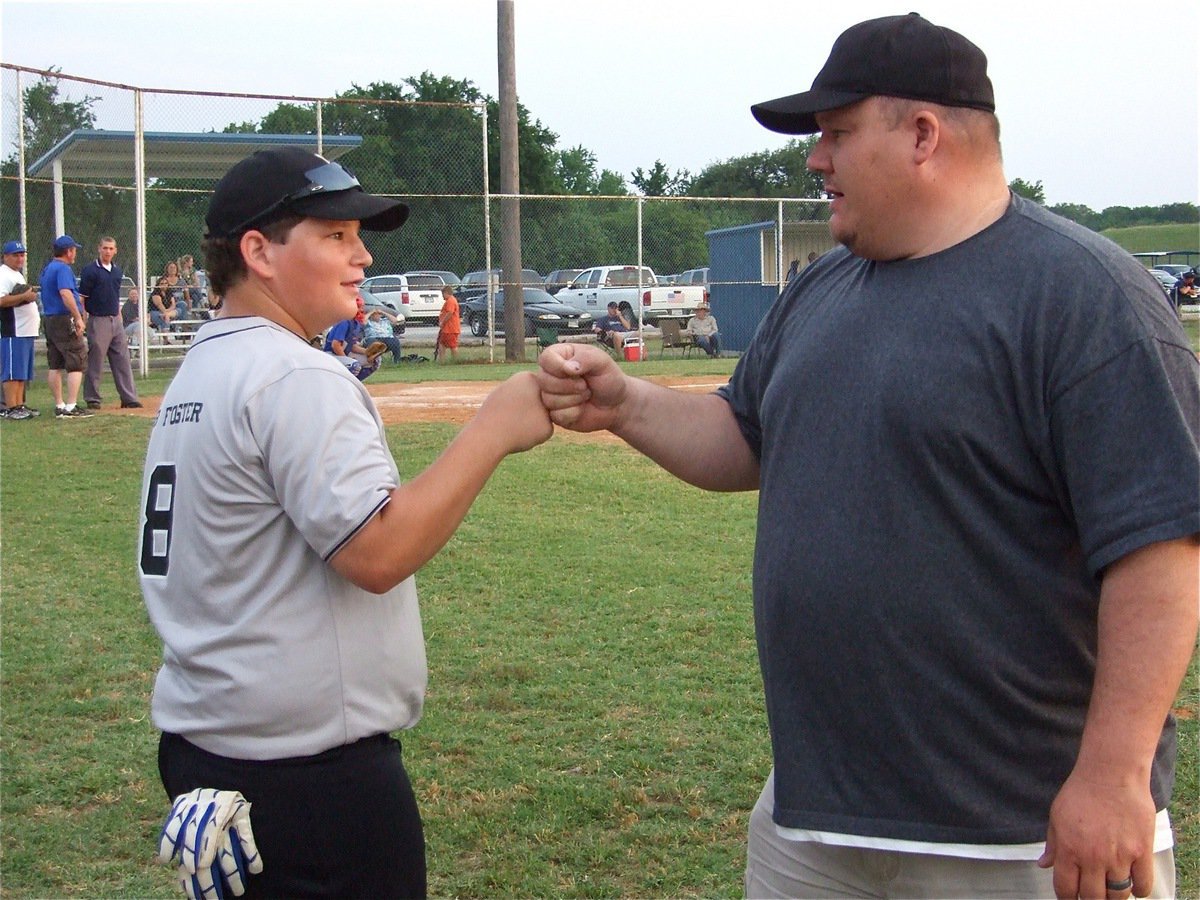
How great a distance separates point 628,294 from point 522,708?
910 inches

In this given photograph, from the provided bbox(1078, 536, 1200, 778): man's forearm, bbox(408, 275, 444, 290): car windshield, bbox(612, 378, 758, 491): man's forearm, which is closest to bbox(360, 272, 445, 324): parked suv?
bbox(408, 275, 444, 290): car windshield

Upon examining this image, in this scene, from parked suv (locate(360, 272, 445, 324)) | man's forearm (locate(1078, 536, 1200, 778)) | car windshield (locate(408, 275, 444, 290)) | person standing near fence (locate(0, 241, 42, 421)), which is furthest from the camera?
car windshield (locate(408, 275, 444, 290))

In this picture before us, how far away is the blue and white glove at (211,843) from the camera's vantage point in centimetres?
220

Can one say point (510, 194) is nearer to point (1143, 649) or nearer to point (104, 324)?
point (104, 324)

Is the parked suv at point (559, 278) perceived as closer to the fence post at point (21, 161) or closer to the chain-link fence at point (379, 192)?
the chain-link fence at point (379, 192)

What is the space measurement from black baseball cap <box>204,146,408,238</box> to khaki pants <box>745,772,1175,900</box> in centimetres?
134

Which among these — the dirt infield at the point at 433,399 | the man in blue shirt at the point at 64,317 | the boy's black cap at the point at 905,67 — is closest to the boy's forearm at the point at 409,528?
the boy's black cap at the point at 905,67

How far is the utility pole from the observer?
22422mm

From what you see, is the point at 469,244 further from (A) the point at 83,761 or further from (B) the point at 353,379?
(B) the point at 353,379

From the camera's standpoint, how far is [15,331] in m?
13.5

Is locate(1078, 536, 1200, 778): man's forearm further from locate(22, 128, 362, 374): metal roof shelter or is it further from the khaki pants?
locate(22, 128, 362, 374): metal roof shelter

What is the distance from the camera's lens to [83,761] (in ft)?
15.4

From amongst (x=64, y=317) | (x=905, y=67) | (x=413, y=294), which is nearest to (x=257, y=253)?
(x=905, y=67)

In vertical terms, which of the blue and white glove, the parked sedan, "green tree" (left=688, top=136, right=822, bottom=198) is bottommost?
the blue and white glove
